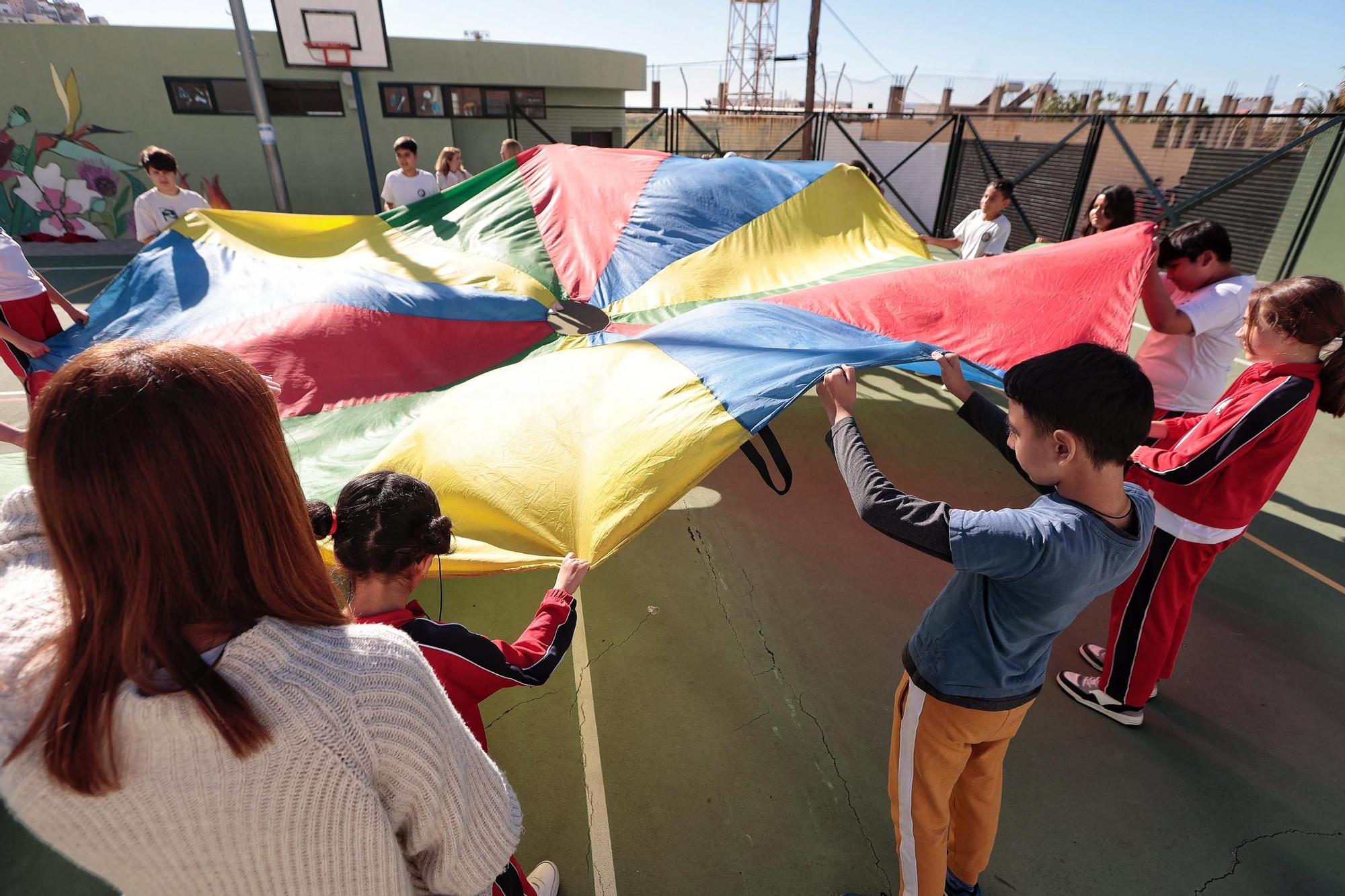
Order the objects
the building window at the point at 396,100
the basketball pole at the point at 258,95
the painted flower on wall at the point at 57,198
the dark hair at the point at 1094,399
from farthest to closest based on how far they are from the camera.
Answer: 1. the building window at the point at 396,100
2. the painted flower on wall at the point at 57,198
3. the basketball pole at the point at 258,95
4. the dark hair at the point at 1094,399

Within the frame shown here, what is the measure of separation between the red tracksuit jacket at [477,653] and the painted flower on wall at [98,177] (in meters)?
12.0

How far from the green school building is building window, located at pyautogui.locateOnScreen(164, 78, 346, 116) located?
0.02m

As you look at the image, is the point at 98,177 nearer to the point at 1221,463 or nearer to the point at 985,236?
the point at 985,236

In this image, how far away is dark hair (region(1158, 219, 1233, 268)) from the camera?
2205 mm

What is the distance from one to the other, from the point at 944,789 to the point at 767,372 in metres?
1.24

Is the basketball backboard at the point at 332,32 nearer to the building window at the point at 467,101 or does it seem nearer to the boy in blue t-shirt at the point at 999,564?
the building window at the point at 467,101

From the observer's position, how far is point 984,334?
243 cm

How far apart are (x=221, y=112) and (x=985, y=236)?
11063 millimetres

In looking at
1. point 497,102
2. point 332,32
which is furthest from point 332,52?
point 497,102

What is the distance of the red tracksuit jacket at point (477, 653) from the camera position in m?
1.21

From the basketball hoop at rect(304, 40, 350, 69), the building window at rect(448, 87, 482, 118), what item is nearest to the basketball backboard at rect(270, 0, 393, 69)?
the basketball hoop at rect(304, 40, 350, 69)

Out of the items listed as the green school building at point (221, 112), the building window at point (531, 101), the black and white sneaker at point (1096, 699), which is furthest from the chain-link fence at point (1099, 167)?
the black and white sneaker at point (1096, 699)

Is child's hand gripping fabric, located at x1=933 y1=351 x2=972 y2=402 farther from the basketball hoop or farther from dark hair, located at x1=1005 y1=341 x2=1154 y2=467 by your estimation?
the basketball hoop

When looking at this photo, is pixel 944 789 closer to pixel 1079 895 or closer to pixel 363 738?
pixel 1079 895
